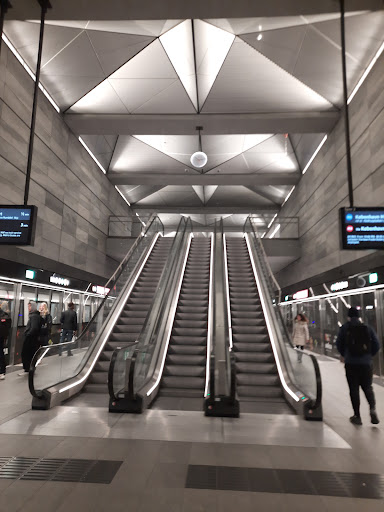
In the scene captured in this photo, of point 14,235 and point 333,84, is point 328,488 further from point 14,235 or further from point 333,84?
point 333,84

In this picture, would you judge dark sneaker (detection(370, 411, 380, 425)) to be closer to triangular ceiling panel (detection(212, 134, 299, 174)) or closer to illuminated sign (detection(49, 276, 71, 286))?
illuminated sign (detection(49, 276, 71, 286))

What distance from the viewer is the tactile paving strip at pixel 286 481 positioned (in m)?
3.10

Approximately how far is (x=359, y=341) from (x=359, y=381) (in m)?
0.58

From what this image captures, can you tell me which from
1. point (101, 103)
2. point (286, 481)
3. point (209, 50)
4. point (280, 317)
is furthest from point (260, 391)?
point (101, 103)

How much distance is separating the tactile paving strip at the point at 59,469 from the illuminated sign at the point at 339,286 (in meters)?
8.73

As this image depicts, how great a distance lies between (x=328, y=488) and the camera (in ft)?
10.3

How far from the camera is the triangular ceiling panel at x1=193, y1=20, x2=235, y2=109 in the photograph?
10.2m

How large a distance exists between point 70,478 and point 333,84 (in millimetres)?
11796

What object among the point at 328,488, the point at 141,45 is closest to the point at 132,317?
the point at 328,488

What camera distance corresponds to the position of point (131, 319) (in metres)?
9.20

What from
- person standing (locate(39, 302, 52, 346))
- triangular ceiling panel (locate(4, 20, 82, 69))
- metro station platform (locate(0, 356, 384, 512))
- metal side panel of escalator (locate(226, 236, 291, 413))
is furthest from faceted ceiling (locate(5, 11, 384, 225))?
metro station platform (locate(0, 356, 384, 512))

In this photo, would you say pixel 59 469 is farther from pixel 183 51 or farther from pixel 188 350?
pixel 183 51

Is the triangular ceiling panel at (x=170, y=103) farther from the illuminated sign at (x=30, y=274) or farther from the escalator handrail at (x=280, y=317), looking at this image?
the illuminated sign at (x=30, y=274)

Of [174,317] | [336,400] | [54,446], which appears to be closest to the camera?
[54,446]
